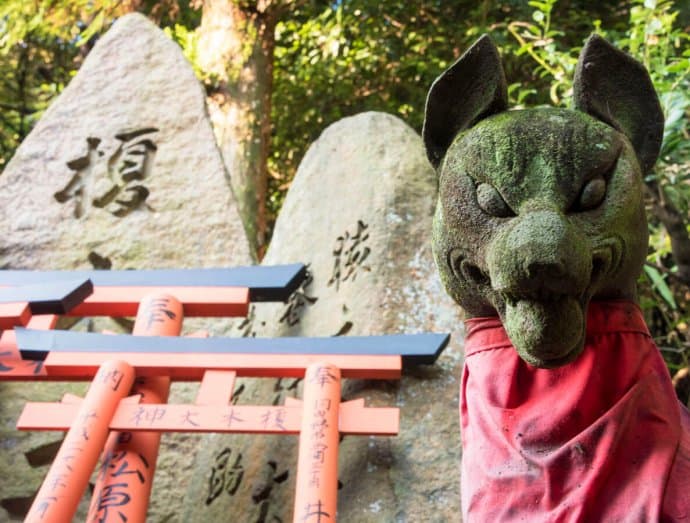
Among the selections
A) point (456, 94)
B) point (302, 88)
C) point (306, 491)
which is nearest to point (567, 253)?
point (456, 94)

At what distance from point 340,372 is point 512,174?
50.9 inches

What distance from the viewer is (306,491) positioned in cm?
251

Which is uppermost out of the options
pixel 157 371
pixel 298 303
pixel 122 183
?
pixel 122 183

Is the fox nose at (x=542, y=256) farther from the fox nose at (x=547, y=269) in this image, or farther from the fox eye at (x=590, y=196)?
the fox eye at (x=590, y=196)

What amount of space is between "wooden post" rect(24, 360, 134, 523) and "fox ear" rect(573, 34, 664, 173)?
1793mm

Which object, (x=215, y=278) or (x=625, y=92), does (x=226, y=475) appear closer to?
(x=215, y=278)

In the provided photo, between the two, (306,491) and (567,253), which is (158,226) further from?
(567,253)

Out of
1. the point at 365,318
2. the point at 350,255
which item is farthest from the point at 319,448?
the point at 350,255

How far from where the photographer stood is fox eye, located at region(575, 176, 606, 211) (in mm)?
1908

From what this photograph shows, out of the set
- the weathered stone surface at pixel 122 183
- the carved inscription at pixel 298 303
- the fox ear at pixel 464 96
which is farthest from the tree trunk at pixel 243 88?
the fox ear at pixel 464 96

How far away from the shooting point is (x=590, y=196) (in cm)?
191

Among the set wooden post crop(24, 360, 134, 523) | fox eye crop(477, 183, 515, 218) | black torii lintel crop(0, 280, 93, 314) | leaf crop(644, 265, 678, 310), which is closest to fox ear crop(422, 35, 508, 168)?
fox eye crop(477, 183, 515, 218)

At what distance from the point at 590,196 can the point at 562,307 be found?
0.29 m

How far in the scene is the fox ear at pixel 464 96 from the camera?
2203mm
